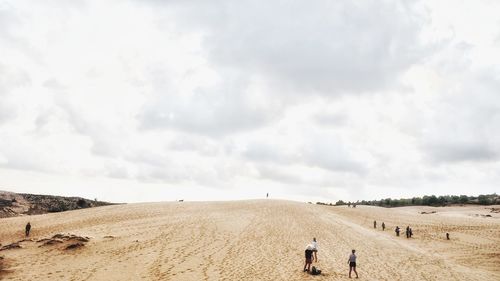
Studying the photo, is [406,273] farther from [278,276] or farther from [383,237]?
[383,237]

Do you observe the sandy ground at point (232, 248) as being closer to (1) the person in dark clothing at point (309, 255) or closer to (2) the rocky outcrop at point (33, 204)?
(1) the person in dark clothing at point (309, 255)

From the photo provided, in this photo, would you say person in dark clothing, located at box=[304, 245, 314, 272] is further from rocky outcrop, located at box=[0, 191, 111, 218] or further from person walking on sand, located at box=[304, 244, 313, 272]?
rocky outcrop, located at box=[0, 191, 111, 218]

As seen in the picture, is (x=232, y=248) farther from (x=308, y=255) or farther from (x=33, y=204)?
(x=33, y=204)

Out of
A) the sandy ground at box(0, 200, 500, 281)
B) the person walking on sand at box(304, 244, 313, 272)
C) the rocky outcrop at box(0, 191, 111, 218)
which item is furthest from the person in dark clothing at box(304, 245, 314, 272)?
the rocky outcrop at box(0, 191, 111, 218)

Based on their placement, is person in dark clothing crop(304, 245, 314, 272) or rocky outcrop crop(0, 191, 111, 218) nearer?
person in dark clothing crop(304, 245, 314, 272)

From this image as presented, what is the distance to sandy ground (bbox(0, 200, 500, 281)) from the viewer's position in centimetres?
2312

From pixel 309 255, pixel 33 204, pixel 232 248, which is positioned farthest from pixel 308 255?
pixel 33 204

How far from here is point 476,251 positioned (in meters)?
36.1

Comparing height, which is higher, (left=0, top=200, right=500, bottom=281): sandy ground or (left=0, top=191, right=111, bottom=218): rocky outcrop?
(left=0, top=191, right=111, bottom=218): rocky outcrop

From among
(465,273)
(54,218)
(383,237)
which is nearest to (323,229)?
(383,237)

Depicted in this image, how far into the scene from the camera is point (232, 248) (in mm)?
30641

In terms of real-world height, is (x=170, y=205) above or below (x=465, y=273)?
above

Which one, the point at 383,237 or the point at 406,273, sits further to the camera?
the point at 383,237

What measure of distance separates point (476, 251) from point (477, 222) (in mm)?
A: 24966
